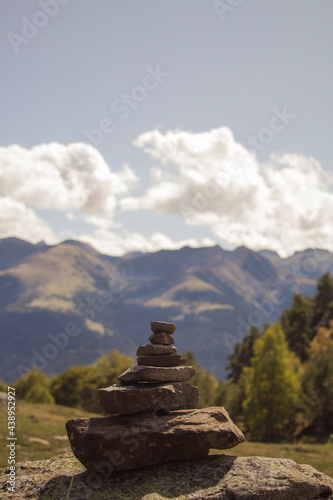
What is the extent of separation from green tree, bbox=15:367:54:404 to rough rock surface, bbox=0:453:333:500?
7851 centimetres

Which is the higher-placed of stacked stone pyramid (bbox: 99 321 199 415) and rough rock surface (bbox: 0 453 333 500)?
stacked stone pyramid (bbox: 99 321 199 415)

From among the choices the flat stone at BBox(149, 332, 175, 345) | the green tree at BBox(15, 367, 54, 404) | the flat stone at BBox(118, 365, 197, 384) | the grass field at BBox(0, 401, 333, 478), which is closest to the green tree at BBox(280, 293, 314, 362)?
the green tree at BBox(15, 367, 54, 404)

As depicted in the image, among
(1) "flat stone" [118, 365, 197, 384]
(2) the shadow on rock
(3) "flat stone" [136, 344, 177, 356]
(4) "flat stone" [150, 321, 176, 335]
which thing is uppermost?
(4) "flat stone" [150, 321, 176, 335]

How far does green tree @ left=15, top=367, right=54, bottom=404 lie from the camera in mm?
89312

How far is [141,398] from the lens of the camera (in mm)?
15844

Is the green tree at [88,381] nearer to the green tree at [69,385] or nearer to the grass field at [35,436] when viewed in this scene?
the green tree at [69,385]

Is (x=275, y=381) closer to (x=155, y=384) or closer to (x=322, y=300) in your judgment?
(x=155, y=384)

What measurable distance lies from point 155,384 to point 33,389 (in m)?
84.9

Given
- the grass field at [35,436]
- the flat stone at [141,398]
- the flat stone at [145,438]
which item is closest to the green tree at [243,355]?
the grass field at [35,436]

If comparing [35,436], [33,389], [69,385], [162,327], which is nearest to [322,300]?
[69,385]

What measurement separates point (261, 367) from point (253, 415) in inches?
260

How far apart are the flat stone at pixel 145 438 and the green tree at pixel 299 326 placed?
3337 inches

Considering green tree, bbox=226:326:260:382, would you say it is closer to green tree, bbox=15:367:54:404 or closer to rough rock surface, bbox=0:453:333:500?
green tree, bbox=15:367:54:404

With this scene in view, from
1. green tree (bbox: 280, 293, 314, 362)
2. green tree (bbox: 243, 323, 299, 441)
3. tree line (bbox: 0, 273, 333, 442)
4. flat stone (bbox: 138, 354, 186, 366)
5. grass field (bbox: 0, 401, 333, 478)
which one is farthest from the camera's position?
green tree (bbox: 280, 293, 314, 362)
